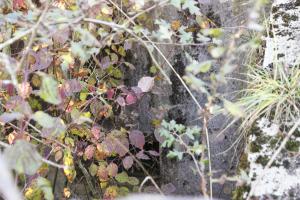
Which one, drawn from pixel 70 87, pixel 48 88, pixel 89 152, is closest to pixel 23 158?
pixel 48 88

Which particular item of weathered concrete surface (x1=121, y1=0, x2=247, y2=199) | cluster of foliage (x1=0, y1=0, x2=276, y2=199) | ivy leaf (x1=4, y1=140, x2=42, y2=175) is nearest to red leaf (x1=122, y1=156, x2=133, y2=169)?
cluster of foliage (x1=0, y1=0, x2=276, y2=199)

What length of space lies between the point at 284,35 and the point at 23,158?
148cm

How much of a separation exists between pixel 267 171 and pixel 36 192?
1.48m

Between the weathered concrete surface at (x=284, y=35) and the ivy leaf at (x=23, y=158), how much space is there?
1.27 m

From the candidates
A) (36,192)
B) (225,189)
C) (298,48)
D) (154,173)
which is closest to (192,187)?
(225,189)

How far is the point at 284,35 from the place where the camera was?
7.39ft

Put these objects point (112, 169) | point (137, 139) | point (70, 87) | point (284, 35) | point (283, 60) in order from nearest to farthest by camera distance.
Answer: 1. point (283, 60)
2. point (284, 35)
3. point (70, 87)
4. point (137, 139)
5. point (112, 169)

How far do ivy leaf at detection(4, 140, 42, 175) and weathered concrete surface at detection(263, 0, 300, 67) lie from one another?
127 centimetres

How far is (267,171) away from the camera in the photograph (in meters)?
1.70

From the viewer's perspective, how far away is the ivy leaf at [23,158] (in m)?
1.40

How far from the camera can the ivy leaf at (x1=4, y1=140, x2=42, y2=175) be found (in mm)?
1403

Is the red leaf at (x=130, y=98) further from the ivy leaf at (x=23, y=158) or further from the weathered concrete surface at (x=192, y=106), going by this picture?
the ivy leaf at (x=23, y=158)

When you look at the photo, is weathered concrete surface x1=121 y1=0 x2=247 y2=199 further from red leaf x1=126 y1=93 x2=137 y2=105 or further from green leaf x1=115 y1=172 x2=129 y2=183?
green leaf x1=115 y1=172 x2=129 y2=183

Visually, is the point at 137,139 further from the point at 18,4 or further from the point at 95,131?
the point at 18,4
